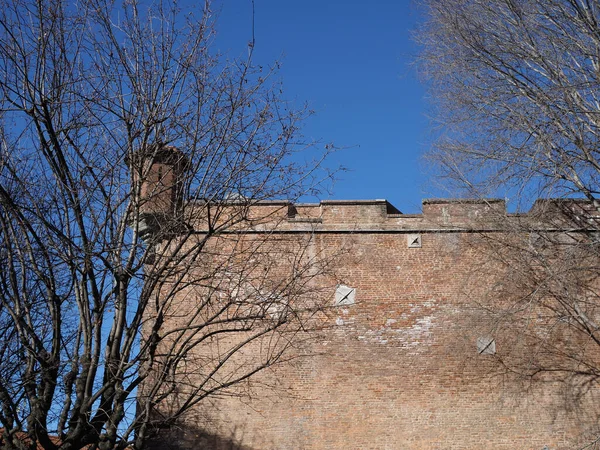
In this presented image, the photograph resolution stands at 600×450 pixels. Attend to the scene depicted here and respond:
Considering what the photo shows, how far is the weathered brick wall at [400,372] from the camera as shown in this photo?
11594mm

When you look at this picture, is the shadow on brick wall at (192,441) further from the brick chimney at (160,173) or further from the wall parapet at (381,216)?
the brick chimney at (160,173)

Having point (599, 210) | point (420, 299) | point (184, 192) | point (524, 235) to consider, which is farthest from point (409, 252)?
point (184, 192)

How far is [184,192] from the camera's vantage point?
8.28 m

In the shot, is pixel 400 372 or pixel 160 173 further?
pixel 400 372

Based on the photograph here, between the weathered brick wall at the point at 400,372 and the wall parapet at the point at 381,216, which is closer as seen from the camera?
the weathered brick wall at the point at 400,372

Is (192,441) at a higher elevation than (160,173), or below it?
below

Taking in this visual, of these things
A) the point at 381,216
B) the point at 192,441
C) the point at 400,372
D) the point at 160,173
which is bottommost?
the point at 192,441

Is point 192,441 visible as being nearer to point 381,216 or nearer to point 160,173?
point 381,216


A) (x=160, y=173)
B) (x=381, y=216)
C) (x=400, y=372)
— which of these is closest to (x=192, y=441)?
(x=400, y=372)

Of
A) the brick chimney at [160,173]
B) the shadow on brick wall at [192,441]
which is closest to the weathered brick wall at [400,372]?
the shadow on brick wall at [192,441]

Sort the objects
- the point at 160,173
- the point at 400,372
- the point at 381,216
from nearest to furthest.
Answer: the point at 160,173 → the point at 400,372 → the point at 381,216

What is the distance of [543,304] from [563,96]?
11.9 ft

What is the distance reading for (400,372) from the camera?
1201 cm

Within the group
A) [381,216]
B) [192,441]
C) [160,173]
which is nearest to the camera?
[160,173]
